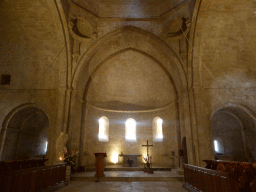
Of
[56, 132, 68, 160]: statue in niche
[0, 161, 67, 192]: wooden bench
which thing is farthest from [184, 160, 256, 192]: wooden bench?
[56, 132, 68, 160]: statue in niche

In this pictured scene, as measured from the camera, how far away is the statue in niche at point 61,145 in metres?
10.0

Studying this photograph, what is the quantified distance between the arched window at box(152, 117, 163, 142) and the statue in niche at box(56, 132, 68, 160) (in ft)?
28.1

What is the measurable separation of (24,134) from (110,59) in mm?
9347

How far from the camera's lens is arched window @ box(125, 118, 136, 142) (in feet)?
55.2

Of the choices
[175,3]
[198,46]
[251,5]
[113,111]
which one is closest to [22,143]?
[113,111]

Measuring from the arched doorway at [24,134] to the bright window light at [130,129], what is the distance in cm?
734

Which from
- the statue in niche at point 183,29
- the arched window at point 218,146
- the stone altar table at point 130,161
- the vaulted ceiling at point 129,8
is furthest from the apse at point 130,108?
the arched window at point 218,146

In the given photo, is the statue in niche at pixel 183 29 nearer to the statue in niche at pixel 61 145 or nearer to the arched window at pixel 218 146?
the statue in niche at pixel 61 145

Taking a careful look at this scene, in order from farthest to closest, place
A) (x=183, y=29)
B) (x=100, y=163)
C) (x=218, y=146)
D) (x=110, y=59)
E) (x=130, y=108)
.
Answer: (x=130, y=108) → (x=218, y=146) → (x=110, y=59) → (x=183, y=29) → (x=100, y=163)

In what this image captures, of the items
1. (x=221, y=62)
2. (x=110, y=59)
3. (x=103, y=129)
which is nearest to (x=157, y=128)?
(x=103, y=129)

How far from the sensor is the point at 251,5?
413 inches

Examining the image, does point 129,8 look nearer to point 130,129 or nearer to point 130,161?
point 130,129

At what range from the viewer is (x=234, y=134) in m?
15.0

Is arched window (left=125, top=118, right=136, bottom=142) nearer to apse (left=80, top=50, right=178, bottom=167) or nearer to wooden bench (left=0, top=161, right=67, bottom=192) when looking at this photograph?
apse (left=80, top=50, right=178, bottom=167)
